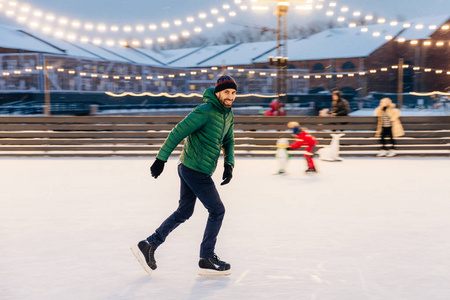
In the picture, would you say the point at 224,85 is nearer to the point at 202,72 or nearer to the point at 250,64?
the point at 202,72

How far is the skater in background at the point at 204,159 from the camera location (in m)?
3.42

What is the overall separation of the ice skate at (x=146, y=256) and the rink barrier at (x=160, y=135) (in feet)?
29.3

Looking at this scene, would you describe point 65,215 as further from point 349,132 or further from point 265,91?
point 265,91

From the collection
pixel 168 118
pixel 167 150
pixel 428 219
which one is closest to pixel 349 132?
pixel 168 118

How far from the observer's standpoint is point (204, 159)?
11.5 ft

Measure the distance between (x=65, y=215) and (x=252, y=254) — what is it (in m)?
2.70

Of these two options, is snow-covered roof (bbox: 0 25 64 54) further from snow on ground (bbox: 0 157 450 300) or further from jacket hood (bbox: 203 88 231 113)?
jacket hood (bbox: 203 88 231 113)

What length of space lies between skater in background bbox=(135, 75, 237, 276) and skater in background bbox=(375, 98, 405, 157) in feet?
30.5

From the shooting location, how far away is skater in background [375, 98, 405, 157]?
12070 mm

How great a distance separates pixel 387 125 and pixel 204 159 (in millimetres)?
9647

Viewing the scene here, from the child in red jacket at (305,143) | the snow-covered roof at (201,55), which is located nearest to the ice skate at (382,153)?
the child in red jacket at (305,143)

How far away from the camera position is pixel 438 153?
40.9 feet

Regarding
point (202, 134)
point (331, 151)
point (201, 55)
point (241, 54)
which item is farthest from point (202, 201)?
point (201, 55)

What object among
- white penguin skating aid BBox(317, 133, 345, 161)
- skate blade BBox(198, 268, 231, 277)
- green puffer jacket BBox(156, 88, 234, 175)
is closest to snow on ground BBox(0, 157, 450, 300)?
skate blade BBox(198, 268, 231, 277)
